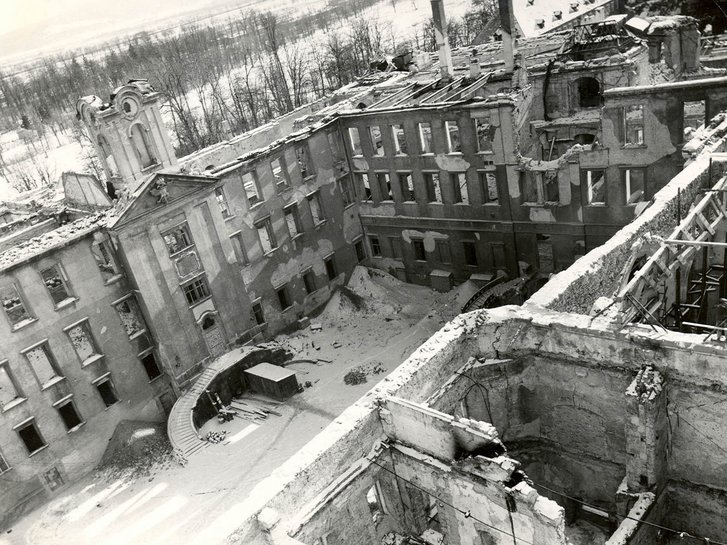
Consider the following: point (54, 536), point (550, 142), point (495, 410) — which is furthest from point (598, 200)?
point (54, 536)

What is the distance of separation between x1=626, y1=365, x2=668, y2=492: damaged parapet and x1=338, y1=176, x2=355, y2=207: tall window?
29132mm

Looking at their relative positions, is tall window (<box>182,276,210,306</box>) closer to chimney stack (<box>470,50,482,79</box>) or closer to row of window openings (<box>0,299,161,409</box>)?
row of window openings (<box>0,299,161,409</box>)

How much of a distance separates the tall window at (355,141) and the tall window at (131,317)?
56.0 ft

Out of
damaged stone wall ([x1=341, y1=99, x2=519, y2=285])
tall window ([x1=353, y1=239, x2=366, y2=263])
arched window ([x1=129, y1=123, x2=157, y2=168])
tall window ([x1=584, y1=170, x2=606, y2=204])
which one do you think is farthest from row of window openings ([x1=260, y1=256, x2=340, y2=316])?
tall window ([x1=584, y1=170, x2=606, y2=204])

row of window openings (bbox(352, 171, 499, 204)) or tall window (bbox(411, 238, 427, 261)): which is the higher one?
row of window openings (bbox(352, 171, 499, 204))

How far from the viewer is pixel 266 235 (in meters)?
40.9

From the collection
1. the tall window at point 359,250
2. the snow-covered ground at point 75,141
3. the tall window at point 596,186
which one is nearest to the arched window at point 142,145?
the tall window at point 359,250

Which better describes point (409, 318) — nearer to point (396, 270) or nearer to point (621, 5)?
point (396, 270)

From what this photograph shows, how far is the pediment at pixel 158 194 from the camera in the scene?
3191 cm

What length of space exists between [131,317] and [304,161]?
14452 mm

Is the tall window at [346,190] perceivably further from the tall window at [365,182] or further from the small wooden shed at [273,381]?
the small wooden shed at [273,381]

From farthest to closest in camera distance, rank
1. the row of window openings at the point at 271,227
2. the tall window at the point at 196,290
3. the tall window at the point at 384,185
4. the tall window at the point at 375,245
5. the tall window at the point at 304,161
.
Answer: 1. the tall window at the point at 375,245
2. the tall window at the point at 384,185
3. the tall window at the point at 304,161
4. the row of window openings at the point at 271,227
5. the tall window at the point at 196,290

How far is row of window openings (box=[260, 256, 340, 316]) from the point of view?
39.6 metres

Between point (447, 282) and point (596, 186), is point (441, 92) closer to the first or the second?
point (596, 186)
